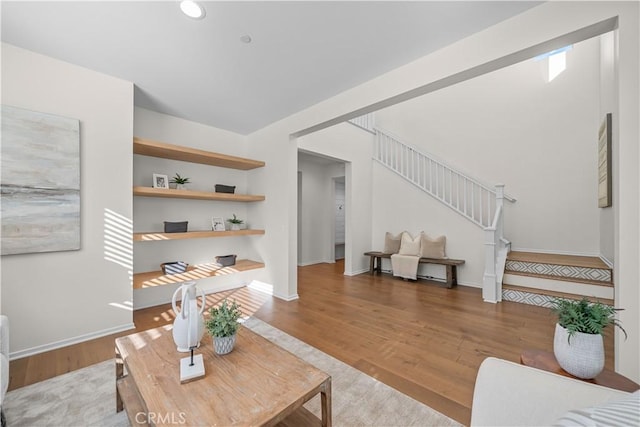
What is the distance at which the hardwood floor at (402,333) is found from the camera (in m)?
1.81

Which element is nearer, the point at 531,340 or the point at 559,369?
the point at 559,369

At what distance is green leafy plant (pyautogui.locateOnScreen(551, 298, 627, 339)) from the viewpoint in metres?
1.04

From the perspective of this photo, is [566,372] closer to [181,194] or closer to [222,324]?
[222,324]

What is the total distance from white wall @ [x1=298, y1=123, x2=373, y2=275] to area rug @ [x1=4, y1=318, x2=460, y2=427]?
331cm

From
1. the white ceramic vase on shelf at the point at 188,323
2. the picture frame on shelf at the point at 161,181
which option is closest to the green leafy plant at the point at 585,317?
the white ceramic vase on shelf at the point at 188,323

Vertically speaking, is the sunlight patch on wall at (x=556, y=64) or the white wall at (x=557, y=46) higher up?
the sunlight patch on wall at (x=556, y=64)

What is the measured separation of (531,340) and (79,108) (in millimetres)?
4811

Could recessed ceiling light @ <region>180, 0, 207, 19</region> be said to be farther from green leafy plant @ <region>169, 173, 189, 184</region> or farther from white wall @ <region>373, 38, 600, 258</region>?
white wall @ <region>373, 38, 600, 258</region>

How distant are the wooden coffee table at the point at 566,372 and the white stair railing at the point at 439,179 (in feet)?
10.7

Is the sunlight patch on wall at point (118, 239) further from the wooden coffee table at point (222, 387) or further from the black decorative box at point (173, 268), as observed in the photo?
→ the wooden coffee table at point (222, 387)

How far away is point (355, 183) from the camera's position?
17.0 ft

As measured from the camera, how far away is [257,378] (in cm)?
115

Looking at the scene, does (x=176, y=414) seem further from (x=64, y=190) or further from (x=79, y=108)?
(x=79, y=108)

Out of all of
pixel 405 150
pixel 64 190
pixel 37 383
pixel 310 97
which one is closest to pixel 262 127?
pixel 310 97
